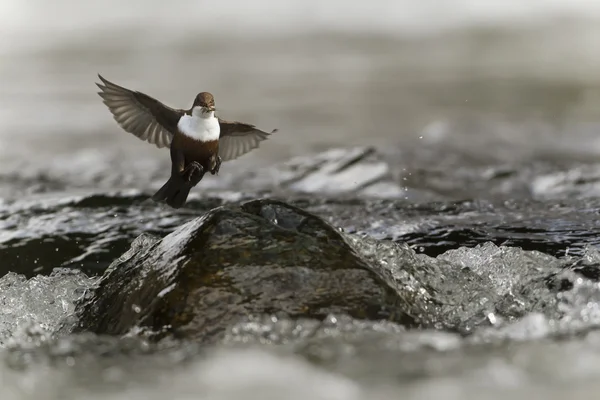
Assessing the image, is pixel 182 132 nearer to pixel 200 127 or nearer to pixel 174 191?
pixel 200 127

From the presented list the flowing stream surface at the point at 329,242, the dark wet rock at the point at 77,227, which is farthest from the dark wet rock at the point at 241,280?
the dark wet rock at the point at 77,227

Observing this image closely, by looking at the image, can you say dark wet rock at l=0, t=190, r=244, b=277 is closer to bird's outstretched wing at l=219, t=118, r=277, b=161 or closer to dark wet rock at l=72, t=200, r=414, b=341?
bird's outstretched wing at l=219, t=118, r=277, b=161

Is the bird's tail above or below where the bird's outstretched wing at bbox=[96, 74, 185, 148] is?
below

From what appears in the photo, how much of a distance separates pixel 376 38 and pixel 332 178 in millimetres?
9038

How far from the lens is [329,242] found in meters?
2.88

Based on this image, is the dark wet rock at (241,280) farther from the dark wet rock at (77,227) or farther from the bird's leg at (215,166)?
the dark wet rock at (77,227)

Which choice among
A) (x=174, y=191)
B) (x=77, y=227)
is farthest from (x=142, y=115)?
(x=77, y=227)

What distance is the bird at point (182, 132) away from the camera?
305cm

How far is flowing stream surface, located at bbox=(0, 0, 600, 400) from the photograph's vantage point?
7.19 ft

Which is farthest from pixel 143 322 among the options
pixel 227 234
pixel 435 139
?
pixel 435 139

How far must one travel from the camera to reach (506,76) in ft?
40.7

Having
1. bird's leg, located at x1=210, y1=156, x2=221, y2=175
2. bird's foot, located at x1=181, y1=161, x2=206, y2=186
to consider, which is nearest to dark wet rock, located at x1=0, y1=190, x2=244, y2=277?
bird's foot, located at x1=181, y1=161, x2=206, y2=186

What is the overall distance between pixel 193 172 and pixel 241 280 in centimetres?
56

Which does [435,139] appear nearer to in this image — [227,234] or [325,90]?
[325,90]
